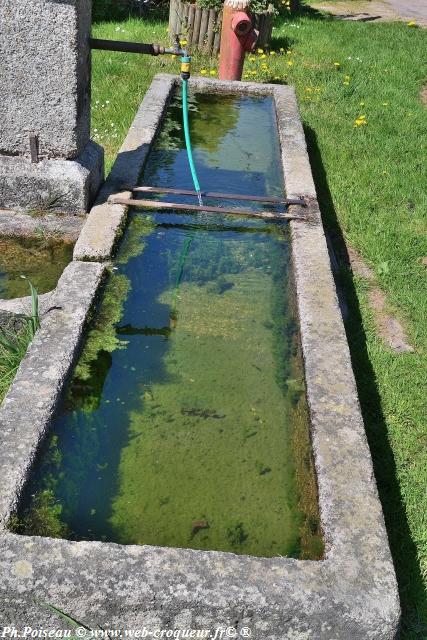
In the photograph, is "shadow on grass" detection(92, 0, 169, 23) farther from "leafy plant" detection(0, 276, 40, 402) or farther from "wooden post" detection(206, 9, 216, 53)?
"leafy plant" detection(0, 276, 40, 402)

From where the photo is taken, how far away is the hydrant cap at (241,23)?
6676 millimetres

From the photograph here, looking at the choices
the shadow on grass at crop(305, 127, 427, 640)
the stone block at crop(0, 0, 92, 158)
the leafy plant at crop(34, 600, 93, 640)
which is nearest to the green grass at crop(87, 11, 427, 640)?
the shadow on grass at crop(305, 127, 427, 640)

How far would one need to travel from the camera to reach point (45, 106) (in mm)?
3787

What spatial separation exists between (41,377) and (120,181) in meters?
2.12

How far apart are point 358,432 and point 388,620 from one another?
0.73 m

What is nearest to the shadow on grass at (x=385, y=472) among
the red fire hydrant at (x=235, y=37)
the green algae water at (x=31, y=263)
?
the green algae water at (x=31, y=263)

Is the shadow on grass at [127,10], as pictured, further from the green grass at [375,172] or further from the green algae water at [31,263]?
the green algae water at [31,263]

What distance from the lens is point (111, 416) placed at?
8.48ft

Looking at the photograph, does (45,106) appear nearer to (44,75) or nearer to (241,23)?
(44,75)

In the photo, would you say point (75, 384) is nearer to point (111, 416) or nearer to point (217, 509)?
point (111, 416)

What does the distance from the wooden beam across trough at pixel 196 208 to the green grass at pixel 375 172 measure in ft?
2.17

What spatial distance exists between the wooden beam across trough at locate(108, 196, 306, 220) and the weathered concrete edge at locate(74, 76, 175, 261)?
0.18 ft

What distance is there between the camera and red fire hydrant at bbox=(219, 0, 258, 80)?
6.68 m

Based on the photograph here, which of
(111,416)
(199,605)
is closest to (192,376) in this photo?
(111,416)
